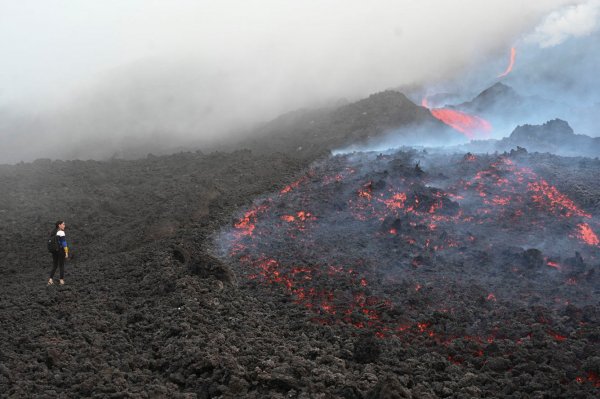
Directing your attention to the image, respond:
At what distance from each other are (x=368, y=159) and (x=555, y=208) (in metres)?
10.3

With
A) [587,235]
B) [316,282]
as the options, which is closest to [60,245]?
[316,282]

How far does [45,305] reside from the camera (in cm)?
1458

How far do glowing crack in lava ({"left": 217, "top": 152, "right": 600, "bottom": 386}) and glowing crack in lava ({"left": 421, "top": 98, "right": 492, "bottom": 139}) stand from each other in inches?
652

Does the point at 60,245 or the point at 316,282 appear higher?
the point at 60,245

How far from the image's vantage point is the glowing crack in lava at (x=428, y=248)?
46.4 ft

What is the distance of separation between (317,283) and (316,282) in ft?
0.28

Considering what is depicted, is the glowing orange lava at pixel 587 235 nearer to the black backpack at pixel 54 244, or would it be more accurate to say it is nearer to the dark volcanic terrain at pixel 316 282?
the dark volcanic terrain at pixel 316 282

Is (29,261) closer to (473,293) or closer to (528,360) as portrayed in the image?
(473,293)

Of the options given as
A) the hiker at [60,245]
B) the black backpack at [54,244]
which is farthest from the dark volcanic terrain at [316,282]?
the black backpack at [54,244]

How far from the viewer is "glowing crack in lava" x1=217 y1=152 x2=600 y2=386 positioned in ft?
46.4

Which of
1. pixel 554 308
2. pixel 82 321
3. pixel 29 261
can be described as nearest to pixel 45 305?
pixel 82 321

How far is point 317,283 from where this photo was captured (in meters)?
16.5

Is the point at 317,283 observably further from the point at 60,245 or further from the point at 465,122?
the point at 465,122

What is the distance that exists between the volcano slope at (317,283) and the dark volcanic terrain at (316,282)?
0.07 m
